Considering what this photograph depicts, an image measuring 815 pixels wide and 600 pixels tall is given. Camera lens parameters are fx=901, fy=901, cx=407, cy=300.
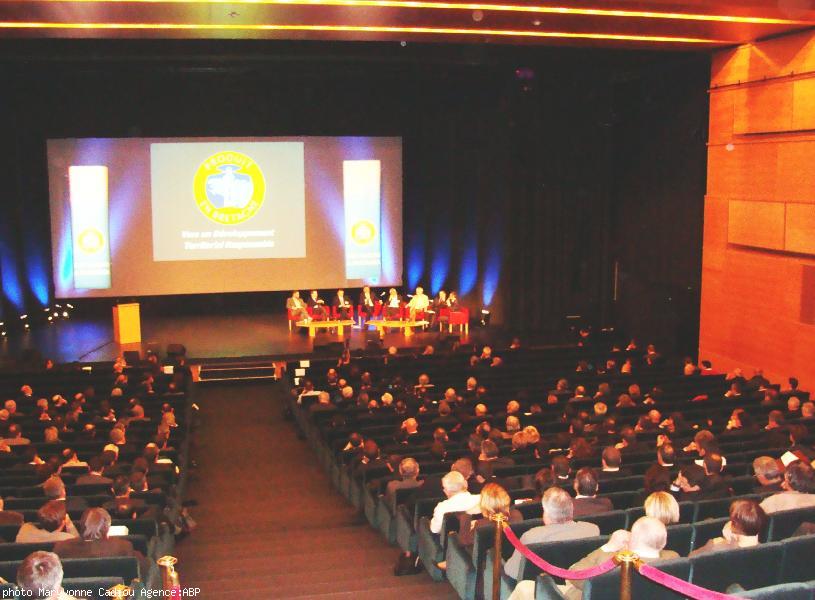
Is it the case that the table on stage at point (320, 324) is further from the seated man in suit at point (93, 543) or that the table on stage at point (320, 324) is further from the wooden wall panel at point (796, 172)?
the seated man in suit at point (93, 543)

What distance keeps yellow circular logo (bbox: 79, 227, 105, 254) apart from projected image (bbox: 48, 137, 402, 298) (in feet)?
0.07

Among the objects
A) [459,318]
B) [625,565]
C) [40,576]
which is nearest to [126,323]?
[459,318]

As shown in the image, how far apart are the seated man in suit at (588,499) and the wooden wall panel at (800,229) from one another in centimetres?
887

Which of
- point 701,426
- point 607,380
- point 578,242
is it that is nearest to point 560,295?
point 578,242

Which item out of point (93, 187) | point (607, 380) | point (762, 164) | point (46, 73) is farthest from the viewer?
point (93, 187)

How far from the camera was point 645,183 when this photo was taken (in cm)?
1912

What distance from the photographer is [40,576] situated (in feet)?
14.0

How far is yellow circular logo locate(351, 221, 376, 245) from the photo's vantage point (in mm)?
21641

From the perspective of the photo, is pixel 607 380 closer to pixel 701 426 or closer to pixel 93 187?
pixel 701 426

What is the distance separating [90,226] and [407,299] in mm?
7403

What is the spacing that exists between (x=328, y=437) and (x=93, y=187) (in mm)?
12087

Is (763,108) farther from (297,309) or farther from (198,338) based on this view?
(198,338)

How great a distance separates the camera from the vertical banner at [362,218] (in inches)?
845

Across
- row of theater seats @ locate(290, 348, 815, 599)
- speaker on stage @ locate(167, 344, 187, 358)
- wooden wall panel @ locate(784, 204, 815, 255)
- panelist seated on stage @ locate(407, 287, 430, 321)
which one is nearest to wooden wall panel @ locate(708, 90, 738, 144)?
wooden wall panel @ locate(784, 204, 815, 255)
